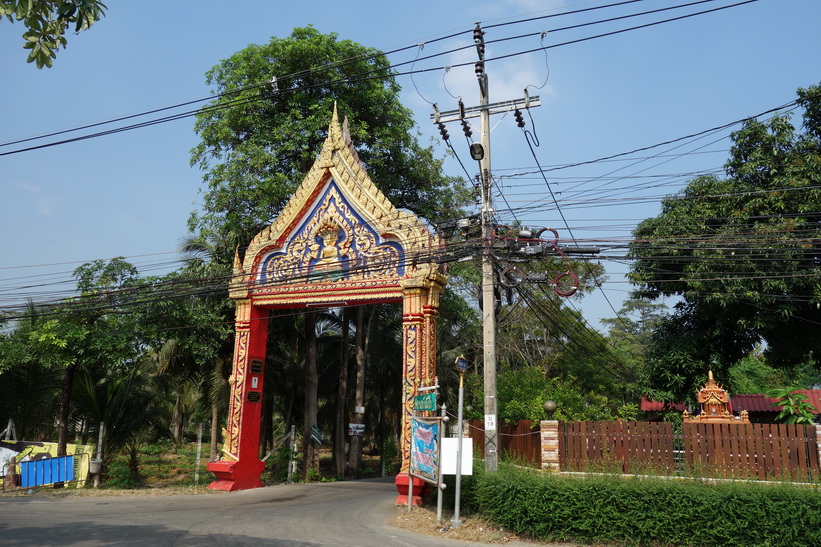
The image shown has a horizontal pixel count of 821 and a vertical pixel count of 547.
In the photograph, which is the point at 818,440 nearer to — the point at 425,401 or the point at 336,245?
the point at 425,401

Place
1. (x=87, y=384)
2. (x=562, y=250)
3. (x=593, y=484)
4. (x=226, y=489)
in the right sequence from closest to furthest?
1. (x=593, y=484)
2. (x=562, y=250)
3. (x=226, y=489)
4. (x=87, y=384)

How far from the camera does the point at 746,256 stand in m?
17.1

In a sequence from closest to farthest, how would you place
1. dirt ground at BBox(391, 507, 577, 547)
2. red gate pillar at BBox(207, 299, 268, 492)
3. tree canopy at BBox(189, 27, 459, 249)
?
dirt ground at BBox(391, 507, 577, 547), red gate pillar at BBox(207, 299, 268, 492), tree canopy at BBox(189, 27, 459, 249)

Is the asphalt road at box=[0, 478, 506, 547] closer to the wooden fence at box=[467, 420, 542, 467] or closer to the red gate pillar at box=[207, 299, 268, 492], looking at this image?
the red gate pillar at box=[207, 299, 268, 492]

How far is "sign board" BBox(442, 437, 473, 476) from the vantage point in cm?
1255

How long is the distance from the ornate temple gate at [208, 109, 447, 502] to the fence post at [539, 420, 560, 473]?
131 inches

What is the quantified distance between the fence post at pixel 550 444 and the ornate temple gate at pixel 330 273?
10.9 feet

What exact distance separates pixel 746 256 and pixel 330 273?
11.1 meters

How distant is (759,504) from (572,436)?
151 inches

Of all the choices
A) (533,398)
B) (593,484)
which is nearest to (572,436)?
(593,484)

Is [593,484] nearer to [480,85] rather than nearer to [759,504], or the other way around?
[759,504]

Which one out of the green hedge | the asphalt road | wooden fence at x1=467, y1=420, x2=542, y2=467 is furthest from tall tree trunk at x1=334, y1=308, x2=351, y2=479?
the green hedge

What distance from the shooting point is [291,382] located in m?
29.8

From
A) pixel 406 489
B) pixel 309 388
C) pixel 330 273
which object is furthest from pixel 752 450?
pixel 309 388
